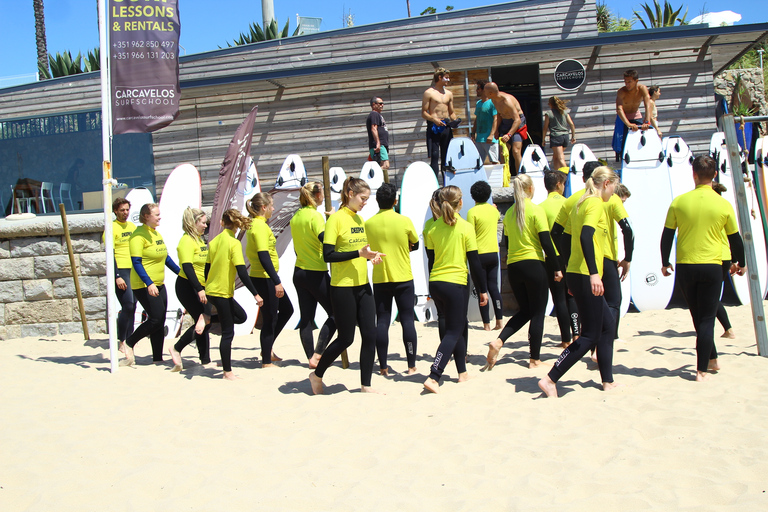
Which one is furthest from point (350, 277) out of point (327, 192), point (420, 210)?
point (420, 210)

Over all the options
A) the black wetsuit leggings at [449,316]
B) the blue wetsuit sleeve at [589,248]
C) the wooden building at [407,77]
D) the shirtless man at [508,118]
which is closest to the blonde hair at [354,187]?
the black wetsuit leggings at [449,316]

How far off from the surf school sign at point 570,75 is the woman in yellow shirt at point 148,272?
24.6 ft

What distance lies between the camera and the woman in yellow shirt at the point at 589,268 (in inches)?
149

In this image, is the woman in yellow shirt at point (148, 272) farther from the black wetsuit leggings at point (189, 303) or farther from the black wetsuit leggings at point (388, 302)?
the black wetsuit leggings at point (388, 302)

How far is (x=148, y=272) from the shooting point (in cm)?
541

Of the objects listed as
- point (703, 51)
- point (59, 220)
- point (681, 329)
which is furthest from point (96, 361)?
point (703, 51)

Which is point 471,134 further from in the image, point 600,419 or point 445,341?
point 600,419

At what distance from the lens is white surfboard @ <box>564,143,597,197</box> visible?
724 cm

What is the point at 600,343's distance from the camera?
13.2ft

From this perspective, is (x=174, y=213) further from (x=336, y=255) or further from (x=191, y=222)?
(x=336, y=255)

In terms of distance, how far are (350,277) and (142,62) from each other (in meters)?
2.86

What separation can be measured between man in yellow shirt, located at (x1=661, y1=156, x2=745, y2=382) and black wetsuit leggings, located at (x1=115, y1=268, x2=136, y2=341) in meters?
4.62

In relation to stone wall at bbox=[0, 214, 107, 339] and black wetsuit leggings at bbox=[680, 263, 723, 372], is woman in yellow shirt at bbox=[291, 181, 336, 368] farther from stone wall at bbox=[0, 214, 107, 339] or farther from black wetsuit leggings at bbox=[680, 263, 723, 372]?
stone wall at bbox=[0, 214, 107, 339]

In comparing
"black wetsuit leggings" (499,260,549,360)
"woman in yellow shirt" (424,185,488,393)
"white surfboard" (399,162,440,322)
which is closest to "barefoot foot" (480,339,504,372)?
"black wetsuit leggings" (499,260,549,360)
